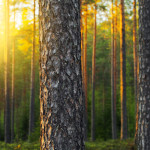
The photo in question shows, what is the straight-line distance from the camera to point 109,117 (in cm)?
2714

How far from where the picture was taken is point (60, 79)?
2.83 metres

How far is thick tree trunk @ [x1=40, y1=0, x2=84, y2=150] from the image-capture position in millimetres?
2814

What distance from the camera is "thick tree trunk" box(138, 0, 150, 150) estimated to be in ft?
18.6

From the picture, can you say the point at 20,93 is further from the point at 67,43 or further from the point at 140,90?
the point at 67,43

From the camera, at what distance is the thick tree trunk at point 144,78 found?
568 cm

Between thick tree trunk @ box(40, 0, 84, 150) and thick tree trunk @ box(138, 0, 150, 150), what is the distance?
320 cm

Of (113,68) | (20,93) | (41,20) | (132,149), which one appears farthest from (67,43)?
(20,93)

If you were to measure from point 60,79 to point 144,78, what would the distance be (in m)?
3.41

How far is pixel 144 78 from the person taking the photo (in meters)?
5.72

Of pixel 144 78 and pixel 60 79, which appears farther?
pixel 144 78

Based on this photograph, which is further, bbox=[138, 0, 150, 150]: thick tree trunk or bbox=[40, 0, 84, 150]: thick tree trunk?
bbox=[138, 0, 150, 150]: thick tree trunk

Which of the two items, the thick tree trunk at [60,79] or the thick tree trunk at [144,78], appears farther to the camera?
the thick tree trunk at [144,78]

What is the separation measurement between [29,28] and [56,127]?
1803cm

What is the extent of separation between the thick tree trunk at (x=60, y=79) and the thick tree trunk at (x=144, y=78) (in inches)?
126
